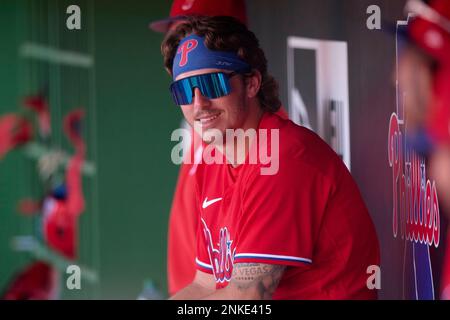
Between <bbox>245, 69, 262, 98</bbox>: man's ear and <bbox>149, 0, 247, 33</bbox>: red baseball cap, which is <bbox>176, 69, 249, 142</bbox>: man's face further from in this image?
<bbox>149, 0, 247, 33</bbox>: red baseball cap

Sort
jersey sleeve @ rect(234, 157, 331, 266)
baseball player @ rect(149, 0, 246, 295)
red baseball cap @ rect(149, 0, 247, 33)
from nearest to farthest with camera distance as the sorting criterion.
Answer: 1. jersey sleeve @ rect(234, 157, 331, 266)
2. red baseball cap @ rect(149, 0, 247, 33)
3. baseball player @ rect(149, 0, 246, 295)

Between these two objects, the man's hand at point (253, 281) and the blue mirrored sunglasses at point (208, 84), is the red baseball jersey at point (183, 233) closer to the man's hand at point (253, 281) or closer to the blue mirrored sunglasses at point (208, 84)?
the blue mirrored sunglasses at point (208, 84)

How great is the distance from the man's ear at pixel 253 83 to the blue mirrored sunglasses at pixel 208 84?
0.06 metres

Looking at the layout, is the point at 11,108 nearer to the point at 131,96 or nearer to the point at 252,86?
the point at 131,96

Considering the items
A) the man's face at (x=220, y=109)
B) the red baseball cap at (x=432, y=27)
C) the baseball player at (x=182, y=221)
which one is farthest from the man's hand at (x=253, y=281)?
the baseball player at (x=182, y=221)

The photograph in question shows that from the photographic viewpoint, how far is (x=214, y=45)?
2807 millimetres

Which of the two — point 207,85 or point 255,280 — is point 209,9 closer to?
point 207,85

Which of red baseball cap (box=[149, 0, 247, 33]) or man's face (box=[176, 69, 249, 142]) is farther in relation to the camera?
red baseball cap (box=[149, 0, 247, 33])

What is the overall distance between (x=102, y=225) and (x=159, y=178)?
298 mm

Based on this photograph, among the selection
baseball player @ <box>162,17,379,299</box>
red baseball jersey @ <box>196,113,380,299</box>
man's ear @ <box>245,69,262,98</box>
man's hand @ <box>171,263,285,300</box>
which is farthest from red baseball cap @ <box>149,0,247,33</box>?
man's hand @ <box>171,263,285,300</box>

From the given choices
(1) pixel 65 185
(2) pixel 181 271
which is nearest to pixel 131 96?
(1) pixel 65 185

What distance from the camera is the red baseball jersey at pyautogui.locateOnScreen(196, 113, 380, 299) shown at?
2.43 metres

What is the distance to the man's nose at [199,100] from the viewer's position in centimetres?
281
